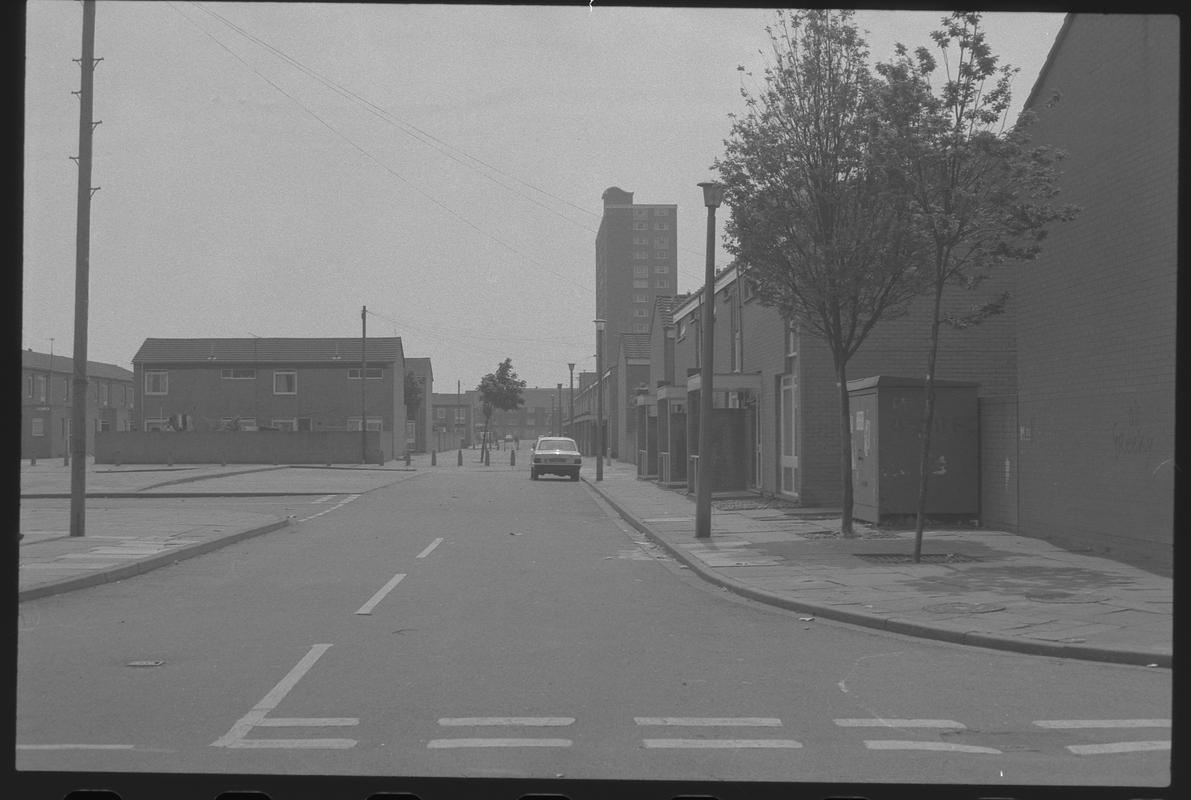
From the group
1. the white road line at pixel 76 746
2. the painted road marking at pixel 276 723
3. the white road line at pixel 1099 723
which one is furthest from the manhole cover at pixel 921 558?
Answer: the white road line at pixel 76 746

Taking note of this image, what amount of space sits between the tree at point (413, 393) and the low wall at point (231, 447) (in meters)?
35.5

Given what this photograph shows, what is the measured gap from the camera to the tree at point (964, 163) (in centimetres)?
1422

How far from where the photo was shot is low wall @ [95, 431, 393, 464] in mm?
58031

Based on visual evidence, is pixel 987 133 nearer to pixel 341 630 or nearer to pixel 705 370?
pixel 705 370

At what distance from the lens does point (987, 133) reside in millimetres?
13984

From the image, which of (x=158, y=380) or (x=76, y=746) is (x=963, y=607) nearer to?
(x=76, y=746)

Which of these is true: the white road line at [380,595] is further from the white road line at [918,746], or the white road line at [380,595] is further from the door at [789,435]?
the door at [789,435]

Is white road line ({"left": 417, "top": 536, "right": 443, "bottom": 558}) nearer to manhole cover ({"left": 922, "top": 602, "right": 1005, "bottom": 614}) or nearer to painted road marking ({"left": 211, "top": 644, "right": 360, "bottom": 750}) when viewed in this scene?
manhole cover ({"left": 922, "top": 602, "right": 1005, "bottom": 614})


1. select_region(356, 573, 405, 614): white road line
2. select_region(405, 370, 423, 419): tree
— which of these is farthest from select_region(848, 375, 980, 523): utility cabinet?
select_region(405, 370, 423, 419): tree

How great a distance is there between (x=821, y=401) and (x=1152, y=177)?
1076 centimetres

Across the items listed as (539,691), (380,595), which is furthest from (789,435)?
(539,691)

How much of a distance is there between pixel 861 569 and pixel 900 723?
23.8ft

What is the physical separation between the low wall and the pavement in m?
33.6

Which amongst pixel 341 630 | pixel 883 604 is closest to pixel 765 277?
pixel 883 604
